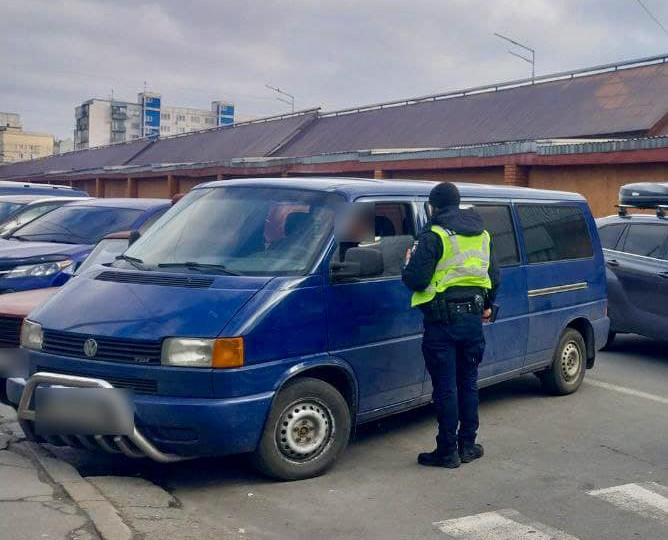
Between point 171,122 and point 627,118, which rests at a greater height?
point 171,122

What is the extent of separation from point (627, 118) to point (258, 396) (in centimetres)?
2175

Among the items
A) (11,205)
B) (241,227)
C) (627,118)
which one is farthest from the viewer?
(627,118)

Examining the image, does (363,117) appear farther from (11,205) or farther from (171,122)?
(171,122)

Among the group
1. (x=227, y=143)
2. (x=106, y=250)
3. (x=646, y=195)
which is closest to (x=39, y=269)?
(x=106, y=250)

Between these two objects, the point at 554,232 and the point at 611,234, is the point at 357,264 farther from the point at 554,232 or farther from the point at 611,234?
the point at 611,234

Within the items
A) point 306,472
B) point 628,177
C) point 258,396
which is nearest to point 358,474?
point 306,472

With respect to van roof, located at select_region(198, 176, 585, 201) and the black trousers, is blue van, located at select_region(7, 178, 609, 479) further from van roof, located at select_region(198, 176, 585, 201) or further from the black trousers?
the black trousers

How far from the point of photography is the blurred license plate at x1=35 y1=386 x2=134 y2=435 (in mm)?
5098

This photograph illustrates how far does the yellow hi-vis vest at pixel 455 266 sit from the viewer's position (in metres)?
5.82

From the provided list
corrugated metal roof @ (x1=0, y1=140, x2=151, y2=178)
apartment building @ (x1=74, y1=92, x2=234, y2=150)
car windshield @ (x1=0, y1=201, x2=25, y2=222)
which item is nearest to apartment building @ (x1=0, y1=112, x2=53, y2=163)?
apartment building @ (x1=74, y1=92, x2=234, y2=150)

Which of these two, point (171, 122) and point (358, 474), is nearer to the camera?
point (358, 474)

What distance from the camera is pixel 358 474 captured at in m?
5.79

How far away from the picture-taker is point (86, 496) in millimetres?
5023

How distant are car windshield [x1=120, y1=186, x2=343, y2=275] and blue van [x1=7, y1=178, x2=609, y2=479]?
1cm
